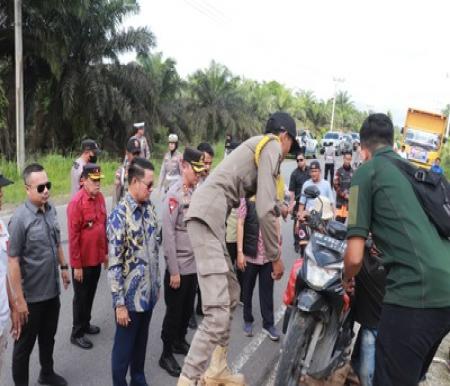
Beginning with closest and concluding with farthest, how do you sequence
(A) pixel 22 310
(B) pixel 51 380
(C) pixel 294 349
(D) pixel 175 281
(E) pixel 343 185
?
(A) pixel 22 310
(C) pixel 294 349
(B) pixel 51 380
(D) pixel 175 281
(E) pixel 343 185

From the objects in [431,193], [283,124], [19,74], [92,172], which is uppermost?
[19,74]

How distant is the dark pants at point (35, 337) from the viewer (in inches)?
129

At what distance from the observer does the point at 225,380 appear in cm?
318

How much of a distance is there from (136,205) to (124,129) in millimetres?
17712

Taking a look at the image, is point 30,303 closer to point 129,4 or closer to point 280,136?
point 280,136

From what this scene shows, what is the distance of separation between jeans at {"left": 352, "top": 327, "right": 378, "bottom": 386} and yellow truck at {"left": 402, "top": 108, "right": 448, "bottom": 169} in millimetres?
18265

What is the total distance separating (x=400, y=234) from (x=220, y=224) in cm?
116

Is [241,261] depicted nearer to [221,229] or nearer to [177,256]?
[177,256]

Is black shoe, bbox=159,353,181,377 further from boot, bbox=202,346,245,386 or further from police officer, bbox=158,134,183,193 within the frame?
police officer, bbox=158,134,183,193

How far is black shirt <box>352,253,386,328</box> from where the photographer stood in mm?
3336

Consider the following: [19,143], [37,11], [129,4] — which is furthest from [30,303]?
[129,4]

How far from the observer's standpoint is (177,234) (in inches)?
151

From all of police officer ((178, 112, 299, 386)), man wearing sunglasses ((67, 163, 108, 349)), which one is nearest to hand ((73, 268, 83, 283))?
man wearing sunglasses ((67, 163, 108, 349))

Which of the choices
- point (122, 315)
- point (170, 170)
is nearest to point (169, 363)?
point (122, 315)
